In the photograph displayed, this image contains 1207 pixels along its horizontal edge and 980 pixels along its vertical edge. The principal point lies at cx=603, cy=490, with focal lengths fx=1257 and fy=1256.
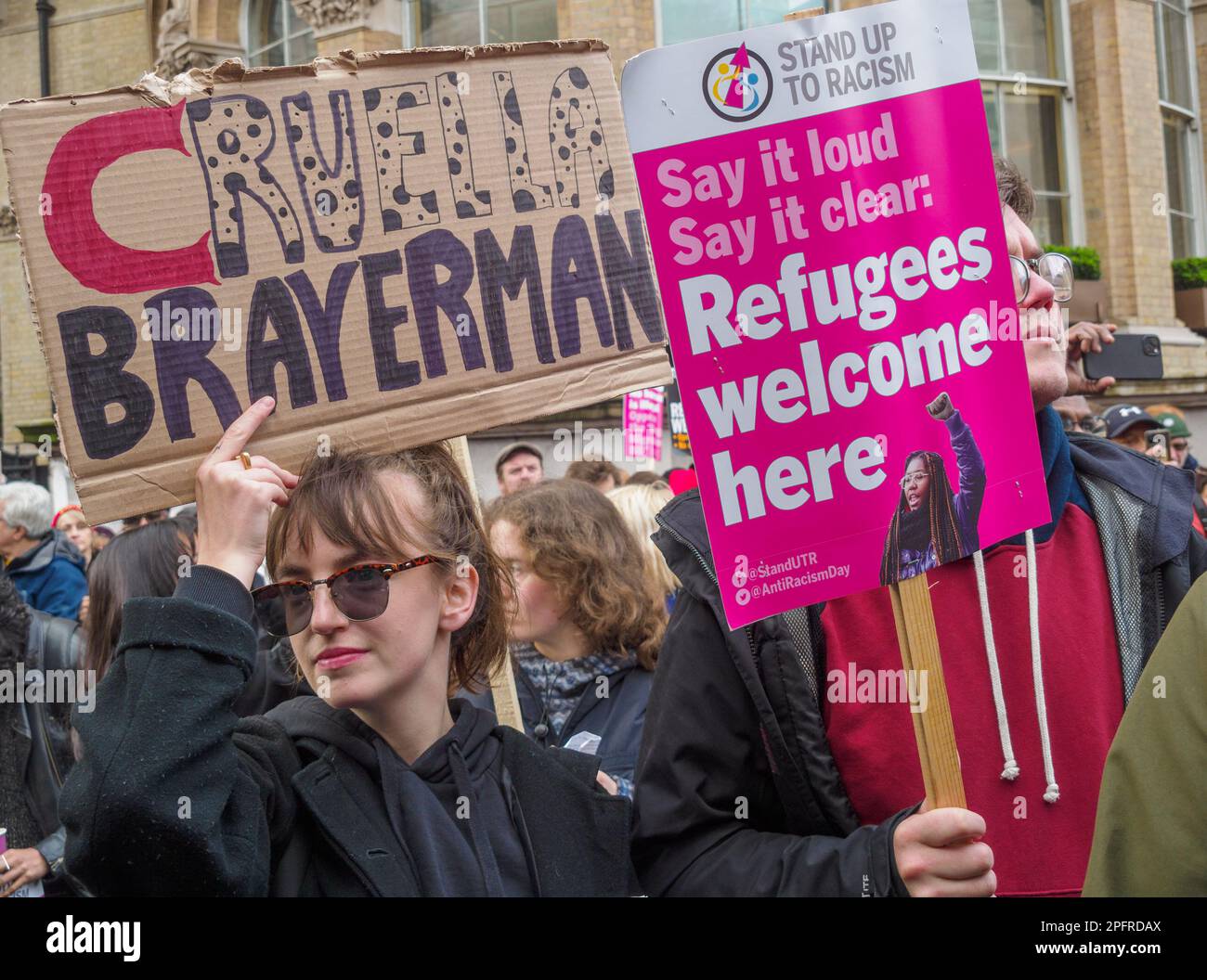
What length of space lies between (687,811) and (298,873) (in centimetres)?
60

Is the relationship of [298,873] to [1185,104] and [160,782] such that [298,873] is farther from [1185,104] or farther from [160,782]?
[1185,104]

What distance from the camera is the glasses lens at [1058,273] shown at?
2.23m

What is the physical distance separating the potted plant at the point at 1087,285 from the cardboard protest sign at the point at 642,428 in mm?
8348

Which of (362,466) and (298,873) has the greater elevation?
(362,466)

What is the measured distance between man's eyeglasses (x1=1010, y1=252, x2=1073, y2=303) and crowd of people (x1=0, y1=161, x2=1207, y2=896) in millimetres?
23

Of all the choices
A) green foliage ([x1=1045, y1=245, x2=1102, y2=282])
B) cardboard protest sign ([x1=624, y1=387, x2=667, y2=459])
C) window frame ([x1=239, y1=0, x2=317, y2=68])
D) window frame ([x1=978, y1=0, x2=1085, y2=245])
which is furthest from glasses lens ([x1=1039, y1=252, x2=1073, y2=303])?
window frame ([x1=239, y1=0, x2=317, y2=68])

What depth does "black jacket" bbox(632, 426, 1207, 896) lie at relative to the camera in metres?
1.91

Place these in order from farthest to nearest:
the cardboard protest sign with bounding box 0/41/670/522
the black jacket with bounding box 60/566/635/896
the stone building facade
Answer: the stone building facade, the cardboard protest sign with bounding box 0/41/670/522, the black jacket with bounding box 60/566/635/896

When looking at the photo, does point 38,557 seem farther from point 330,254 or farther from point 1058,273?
point 1058,273

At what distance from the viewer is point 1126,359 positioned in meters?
3.73

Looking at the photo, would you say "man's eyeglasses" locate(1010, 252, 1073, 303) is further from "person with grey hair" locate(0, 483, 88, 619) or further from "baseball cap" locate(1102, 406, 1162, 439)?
"person with grey hair" locate(0, 483, 88, 619)

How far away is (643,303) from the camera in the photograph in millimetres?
2258

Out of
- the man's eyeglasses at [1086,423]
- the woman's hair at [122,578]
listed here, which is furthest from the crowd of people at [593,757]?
the man's eyeglasses at [1086,423]
